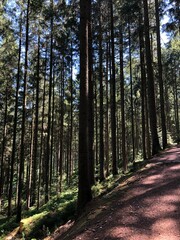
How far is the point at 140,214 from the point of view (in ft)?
17.1

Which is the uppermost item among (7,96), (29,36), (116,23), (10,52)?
(116,23)

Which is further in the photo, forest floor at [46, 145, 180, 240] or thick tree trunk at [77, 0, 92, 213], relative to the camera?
thick tree trunk at [77, 0, 92, 213]

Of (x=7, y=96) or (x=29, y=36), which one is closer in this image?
(x=29, y=36)

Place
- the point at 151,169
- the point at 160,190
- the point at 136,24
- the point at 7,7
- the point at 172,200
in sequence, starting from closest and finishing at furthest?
1. the point at 172,200
2. the point at 160,190
3. the point at 151,169
4. the point at 7,7
5. the point at 136,24

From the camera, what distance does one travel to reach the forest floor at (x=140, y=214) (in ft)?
14.6

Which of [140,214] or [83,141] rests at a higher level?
[83,141]

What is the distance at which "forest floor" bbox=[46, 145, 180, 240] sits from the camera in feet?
14.6

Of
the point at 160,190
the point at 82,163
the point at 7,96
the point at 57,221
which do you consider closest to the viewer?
the point at 160,190

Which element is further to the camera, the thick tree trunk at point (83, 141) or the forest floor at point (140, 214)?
the thick tree trunk at point (83, 141)

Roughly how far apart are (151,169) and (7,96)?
1519 centimetres

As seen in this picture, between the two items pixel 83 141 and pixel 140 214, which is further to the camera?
pixel 83 141

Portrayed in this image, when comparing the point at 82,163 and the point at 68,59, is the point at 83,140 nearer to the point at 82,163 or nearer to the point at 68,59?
the point at 82,163

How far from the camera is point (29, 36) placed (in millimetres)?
16750

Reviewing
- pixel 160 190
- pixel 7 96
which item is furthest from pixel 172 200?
pixel 7 96
